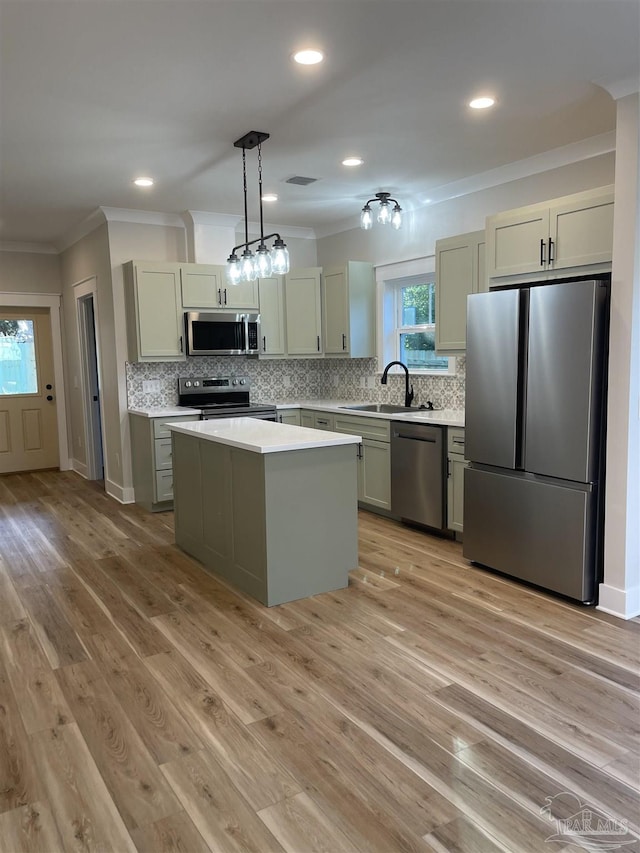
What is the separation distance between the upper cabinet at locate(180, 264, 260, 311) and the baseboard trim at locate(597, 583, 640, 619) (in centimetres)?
401

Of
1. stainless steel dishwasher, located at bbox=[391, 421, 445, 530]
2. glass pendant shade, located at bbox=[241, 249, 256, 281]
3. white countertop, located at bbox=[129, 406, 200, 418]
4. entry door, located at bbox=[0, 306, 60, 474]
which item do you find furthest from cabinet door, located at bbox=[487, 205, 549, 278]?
entry door, located at bbox=[0, 306, 60, 474]

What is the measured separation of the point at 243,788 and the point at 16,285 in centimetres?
668

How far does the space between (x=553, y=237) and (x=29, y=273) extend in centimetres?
600

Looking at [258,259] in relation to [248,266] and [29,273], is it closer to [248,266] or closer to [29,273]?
[248,266]

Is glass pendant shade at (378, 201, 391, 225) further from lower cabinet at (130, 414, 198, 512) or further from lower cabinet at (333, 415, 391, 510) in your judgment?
lower cabinet at (130, 414, 198, 512)

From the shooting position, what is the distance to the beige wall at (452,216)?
13.3 feet

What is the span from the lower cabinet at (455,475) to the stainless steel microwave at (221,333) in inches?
95.5

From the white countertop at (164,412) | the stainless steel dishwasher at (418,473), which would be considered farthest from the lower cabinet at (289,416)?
the stainless steel dishwasher at (418,473)

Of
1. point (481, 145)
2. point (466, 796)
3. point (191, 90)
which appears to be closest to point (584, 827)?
→ point (466, 796)

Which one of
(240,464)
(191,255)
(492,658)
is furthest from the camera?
(191,255)

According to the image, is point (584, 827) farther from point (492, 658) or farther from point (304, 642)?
point (304, 642)

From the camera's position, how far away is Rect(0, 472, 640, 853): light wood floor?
188 cm

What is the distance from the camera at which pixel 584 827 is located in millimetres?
1844

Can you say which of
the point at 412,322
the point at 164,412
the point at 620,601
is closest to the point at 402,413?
the point at 412,322
